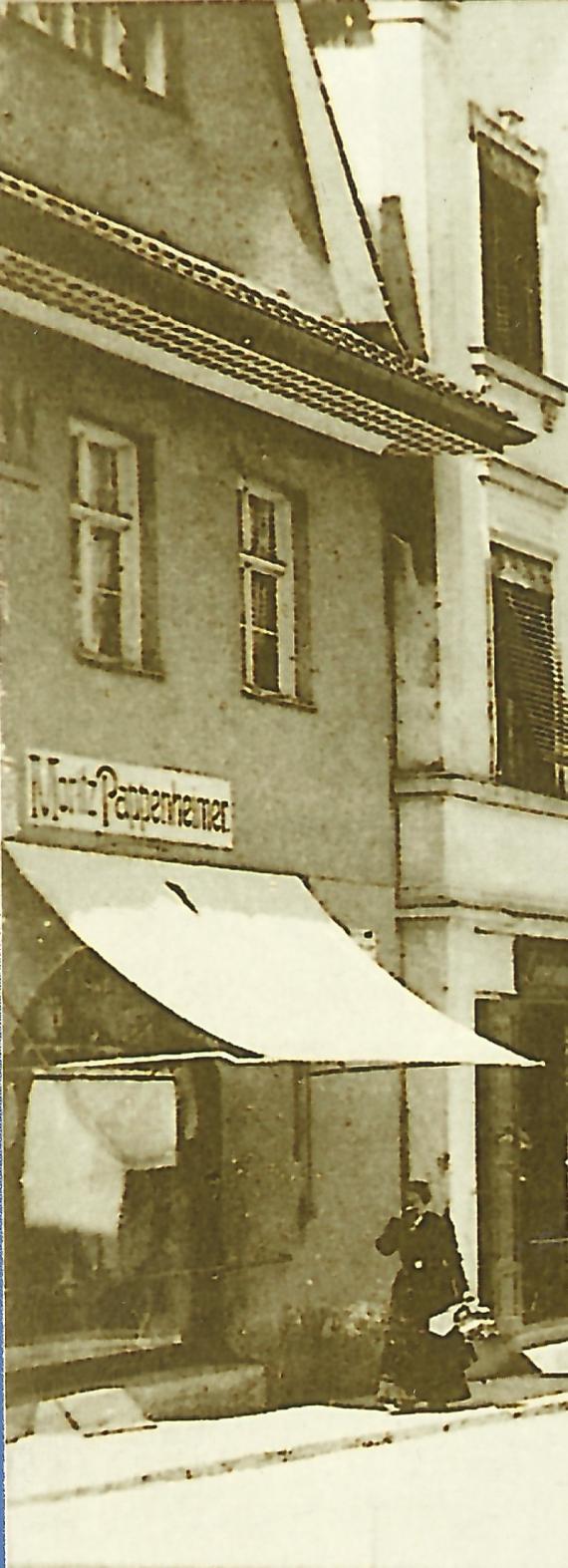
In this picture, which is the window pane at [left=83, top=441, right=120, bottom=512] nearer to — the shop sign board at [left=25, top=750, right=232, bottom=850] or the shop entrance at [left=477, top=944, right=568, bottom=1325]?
the shop sign board at [left=25, top=750, right=232, bottom=850]

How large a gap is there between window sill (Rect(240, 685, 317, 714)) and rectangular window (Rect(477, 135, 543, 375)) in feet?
2.66

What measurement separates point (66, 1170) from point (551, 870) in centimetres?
112

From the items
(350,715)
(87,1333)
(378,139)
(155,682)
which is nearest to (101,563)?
(155,682)

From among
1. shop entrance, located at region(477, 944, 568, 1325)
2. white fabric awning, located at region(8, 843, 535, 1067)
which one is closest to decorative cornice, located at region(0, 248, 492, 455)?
white fabric awning, located at region(8, 843, 535, 1067)

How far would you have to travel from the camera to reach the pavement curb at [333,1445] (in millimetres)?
3984

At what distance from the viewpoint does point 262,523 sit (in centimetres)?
431

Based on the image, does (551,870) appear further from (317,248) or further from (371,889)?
(317,248)

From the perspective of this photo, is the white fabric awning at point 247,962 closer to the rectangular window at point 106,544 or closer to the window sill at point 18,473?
the rectangular window at point 106,544

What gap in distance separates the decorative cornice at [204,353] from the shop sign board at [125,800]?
0.80m

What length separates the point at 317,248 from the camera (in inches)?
168

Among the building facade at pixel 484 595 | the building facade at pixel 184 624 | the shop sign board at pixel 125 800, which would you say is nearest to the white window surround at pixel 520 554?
the building facade at pixel 484 595

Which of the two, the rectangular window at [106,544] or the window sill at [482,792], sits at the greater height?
the rectangular window at [106,544]

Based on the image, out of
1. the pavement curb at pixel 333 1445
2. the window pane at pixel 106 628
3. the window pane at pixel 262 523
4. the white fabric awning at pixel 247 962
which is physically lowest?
the pavement curb at pixel 333 1445

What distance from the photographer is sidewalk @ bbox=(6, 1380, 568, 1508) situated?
3.98 m
